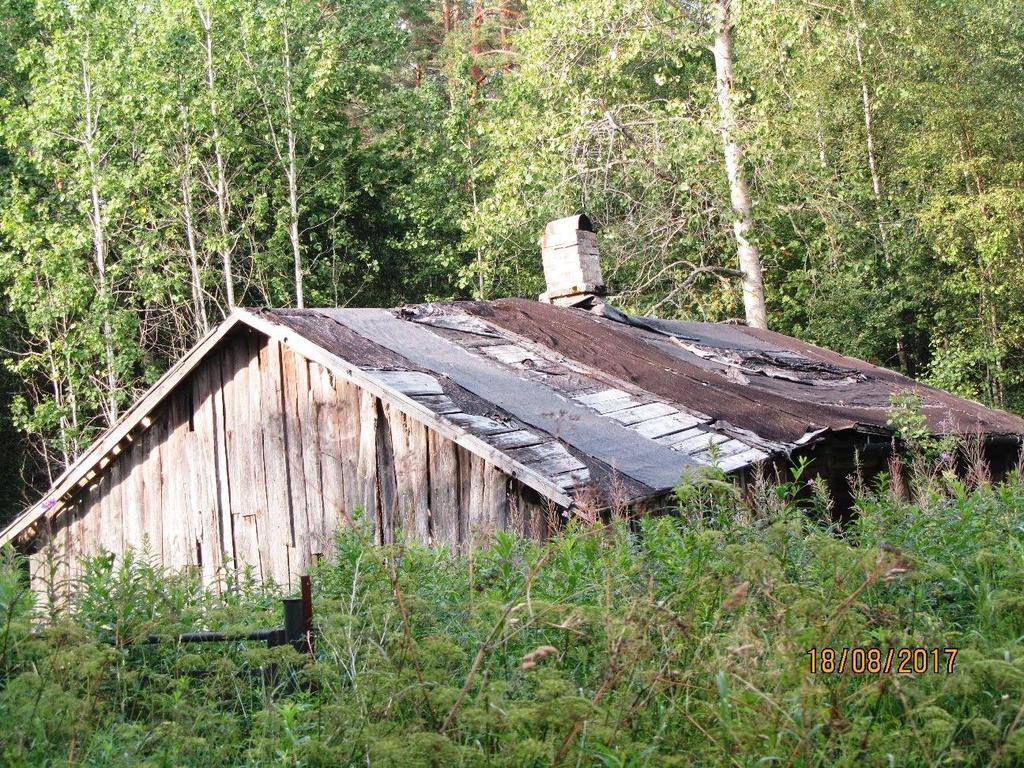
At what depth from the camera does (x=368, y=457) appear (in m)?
9.36

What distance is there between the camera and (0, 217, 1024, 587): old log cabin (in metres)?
8.41

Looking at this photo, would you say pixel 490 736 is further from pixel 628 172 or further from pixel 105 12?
pixel 105 12

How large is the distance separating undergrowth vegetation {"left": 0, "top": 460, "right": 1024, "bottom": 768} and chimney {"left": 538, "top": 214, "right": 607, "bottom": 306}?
9.70 m

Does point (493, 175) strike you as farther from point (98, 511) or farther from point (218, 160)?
point (98, 511)

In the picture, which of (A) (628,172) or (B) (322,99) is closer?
(A) (628,172)

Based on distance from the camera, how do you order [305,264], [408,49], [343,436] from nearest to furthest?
[343,436] < [305,264] < [408,49]

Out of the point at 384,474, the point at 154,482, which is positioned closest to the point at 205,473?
the point at 154,482

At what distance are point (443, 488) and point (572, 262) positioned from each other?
248 inches

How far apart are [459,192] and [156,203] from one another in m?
7.42

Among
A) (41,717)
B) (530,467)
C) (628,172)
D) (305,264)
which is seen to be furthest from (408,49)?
(41,717)

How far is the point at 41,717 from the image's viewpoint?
3.37m

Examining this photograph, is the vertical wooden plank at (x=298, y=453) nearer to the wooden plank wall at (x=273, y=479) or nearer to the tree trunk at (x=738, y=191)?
the wooden plank wall at (x=273, y=479)

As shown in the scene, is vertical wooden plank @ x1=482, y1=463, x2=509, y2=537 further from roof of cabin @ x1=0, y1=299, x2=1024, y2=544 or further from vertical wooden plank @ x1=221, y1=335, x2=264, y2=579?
vertical wooden plank @ x1=221, y1=335, x2=264, y2=579
